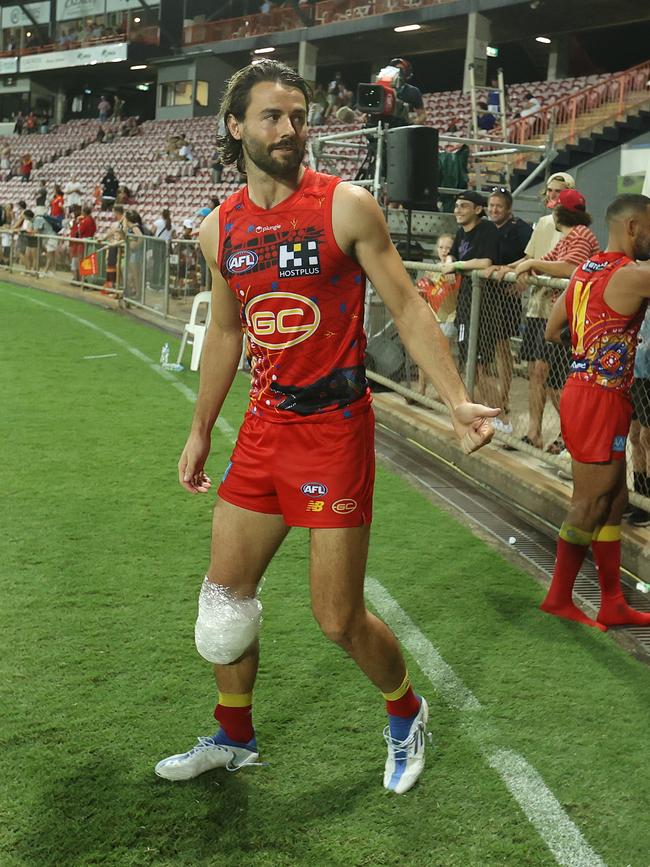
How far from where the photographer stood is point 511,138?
72.1ft

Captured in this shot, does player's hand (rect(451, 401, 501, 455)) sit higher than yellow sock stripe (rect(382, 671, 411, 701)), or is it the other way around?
player's hand (rect(451, 401, 501, 455))

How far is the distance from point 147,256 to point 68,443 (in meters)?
9.49

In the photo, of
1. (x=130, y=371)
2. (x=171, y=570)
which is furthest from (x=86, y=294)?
(x=171, y=570)

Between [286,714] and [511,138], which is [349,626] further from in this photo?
[511,138]

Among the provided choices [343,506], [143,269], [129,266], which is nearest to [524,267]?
[343,506]

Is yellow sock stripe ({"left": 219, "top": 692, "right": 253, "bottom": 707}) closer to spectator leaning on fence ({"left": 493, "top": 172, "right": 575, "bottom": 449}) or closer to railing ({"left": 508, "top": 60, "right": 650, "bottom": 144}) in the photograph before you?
spectator leaning on fence ({"left": 493, "top": 172, "right": 575, "bottom": 449})

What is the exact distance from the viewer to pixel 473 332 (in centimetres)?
775

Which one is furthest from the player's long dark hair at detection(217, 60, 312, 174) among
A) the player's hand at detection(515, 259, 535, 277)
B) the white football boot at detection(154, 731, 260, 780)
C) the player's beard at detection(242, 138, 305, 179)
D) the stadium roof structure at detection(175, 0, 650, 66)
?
the stadium roof structure at detection(175, 0, 650, 66)

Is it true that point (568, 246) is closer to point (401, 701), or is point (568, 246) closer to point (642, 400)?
point (642, 400)

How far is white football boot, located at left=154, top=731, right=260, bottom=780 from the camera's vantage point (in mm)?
3182

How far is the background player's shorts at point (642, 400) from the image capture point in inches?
233

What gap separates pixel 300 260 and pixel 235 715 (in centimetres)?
147

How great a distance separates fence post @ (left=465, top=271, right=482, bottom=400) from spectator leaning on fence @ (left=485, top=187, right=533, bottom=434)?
19 cm

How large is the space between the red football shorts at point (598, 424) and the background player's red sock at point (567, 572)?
1.19 feet
